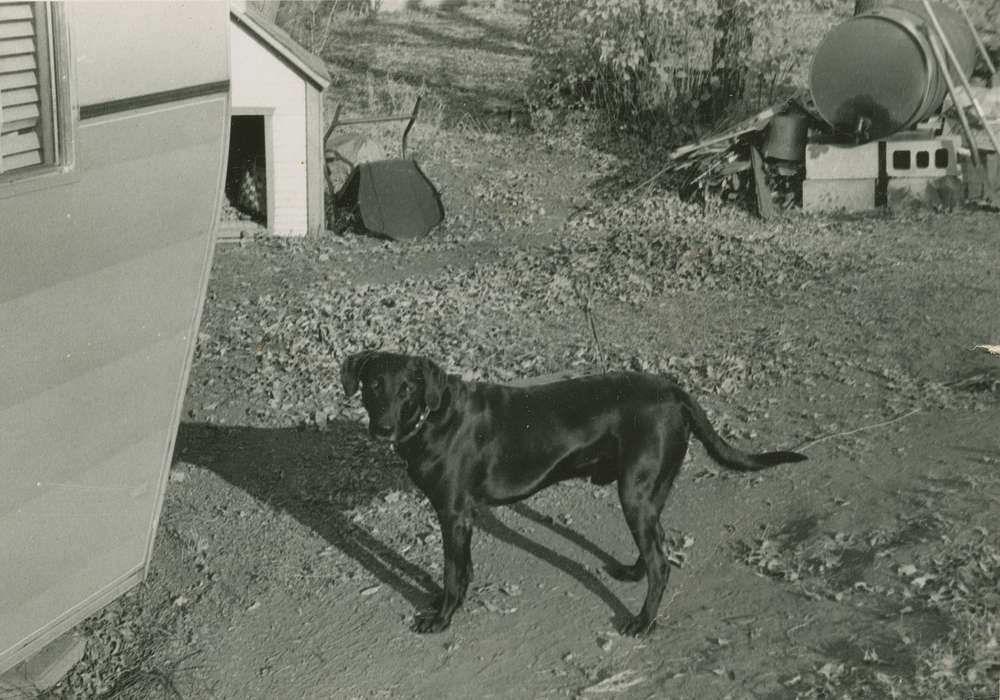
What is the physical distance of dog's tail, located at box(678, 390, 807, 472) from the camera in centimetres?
593

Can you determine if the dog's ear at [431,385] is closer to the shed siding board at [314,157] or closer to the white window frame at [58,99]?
the white window frame at [58,99]

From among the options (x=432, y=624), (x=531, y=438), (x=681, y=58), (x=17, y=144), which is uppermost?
(x=17, y=144)

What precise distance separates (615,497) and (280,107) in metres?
9.98

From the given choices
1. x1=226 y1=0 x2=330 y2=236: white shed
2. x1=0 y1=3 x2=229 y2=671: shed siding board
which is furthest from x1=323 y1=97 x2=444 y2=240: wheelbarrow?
x1=0 y1=3 x2=229 y2=671: shed siding board

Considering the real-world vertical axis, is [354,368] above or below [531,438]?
above

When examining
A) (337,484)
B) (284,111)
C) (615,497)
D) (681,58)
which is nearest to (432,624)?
(615,497)

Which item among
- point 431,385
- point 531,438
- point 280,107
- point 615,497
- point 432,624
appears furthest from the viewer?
point 280,107

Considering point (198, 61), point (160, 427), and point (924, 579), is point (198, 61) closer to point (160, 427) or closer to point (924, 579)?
point (160, 427)

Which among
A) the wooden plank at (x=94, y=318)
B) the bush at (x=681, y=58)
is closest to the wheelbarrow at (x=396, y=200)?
the bush at (x=681, y=58)

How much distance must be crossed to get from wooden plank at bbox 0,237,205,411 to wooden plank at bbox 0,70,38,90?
2.67 ft

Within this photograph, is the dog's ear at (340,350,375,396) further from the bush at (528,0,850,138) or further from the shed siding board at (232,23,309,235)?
the bush at (528,0,850,138)

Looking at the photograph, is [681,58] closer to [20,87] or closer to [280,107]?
[280,107]

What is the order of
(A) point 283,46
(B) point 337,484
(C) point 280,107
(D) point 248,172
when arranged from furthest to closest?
(D) point 248,172 → (C) point 280,107 → (A) point 283,46 → (B) point 337,484

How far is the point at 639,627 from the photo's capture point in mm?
5879
